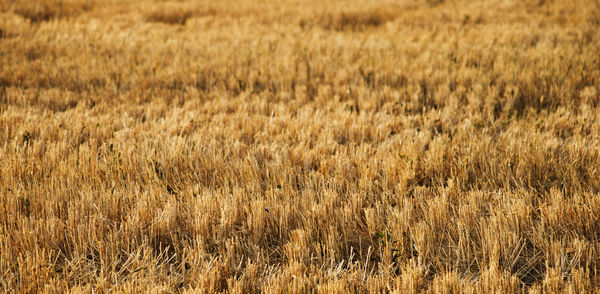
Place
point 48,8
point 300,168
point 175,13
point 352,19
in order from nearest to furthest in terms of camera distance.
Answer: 1. point 300,168
2. point 352,19
3. point 48,8
4. point 175,13

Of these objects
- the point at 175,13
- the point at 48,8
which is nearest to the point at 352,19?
the point at 175,13

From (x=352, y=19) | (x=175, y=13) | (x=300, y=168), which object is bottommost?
(x=300, y=168)

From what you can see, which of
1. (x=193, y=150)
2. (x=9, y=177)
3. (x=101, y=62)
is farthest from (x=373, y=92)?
(x=101, y=62)

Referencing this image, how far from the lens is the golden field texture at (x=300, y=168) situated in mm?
2279

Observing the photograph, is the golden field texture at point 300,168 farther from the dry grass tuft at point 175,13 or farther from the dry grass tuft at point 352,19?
the dry grass tuft at point 175,13

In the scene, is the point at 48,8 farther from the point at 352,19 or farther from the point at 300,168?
the point at 300,168

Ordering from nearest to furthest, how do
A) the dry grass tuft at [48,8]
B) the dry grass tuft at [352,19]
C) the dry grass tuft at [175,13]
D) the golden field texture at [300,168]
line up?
1. the golden field texture at [300,168]
2. the dry grass tuft at [352,19]
3. the dry grass tuft at [48,8]
4. the dry grass tuft at [175,13]

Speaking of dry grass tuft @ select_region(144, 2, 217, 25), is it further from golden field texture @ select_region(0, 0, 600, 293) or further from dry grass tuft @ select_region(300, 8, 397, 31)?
golden field texture @ select_region(0, 0, 600, 293)

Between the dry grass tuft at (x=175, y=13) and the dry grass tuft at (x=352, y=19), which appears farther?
the dry grass tuft at (x=175, y=13)

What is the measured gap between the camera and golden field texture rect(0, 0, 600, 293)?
228 cm

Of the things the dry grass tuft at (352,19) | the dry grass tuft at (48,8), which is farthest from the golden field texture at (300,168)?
the dry grass tuft at (48,8)

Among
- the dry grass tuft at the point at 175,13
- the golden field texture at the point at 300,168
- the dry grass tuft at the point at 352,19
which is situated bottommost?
the golden field texture at the point at 300,168

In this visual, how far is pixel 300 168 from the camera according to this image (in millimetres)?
3395

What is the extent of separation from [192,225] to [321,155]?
4.55 feet
